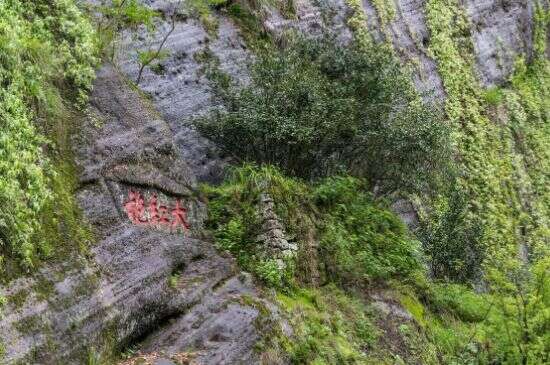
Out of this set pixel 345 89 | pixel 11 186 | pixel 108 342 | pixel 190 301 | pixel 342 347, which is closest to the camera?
pixel 11 186

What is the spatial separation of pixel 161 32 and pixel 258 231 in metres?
4.87

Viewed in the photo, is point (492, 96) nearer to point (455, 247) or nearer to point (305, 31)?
point (305, 31)

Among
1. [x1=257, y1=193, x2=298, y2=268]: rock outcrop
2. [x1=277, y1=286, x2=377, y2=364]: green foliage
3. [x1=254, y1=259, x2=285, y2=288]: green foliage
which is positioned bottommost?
[x1=277, y1=286, x2=377, y2=364]: green foliage

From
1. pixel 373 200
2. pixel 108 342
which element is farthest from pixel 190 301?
pixel 373 200

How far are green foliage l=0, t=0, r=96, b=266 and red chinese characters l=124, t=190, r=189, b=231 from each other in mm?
1013

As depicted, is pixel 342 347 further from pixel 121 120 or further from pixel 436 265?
pixel 436 265

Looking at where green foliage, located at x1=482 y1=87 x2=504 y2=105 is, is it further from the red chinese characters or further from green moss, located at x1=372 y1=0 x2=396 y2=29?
the red chinese characters

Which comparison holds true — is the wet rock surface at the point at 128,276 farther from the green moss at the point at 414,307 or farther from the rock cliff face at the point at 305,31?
the green moss at the point at 414,307

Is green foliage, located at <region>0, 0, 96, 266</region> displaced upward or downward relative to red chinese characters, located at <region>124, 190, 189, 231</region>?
upward

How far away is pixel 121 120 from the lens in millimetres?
7379

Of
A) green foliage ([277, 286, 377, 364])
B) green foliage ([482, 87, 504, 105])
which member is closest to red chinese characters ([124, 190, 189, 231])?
green foliage ([277, 286, 377, 364])

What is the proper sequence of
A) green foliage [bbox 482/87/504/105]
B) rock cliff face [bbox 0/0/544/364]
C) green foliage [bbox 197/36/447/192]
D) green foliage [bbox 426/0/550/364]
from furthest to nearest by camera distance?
green foliage [bbox 482/87/504/105] → green foliage [bbox 426/0/550/364] → green foliage [bbox 197/36/447/192] → rock cliff face [bbox 0/0/544/364]

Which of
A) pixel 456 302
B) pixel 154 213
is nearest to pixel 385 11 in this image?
pixel 456 302

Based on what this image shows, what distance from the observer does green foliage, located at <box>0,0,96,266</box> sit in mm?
5223
